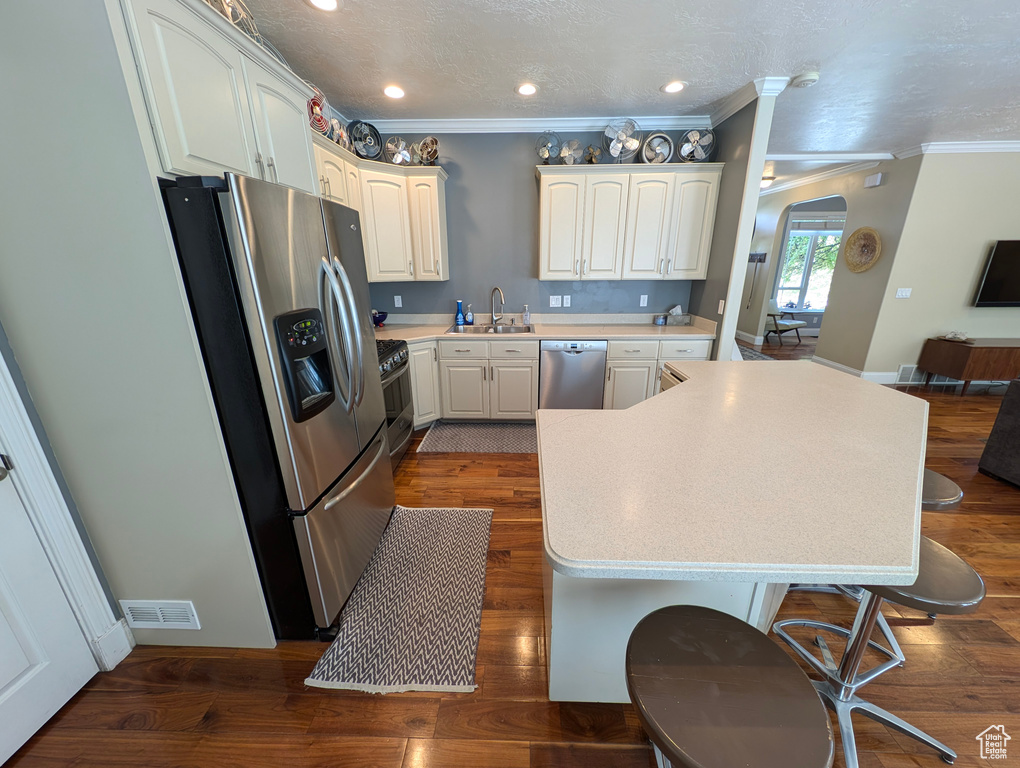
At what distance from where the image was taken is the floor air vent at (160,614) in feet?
4.93

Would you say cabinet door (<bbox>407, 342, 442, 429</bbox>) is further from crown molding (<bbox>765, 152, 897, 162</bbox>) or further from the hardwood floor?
crown molding (<bbox>765, 152, 897, 162</bbox>)

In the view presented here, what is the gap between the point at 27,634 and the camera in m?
1.24

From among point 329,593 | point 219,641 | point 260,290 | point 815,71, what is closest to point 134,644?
point 219,641

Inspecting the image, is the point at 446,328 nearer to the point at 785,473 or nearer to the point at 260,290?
the point at 260,290

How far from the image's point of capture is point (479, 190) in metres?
3.54

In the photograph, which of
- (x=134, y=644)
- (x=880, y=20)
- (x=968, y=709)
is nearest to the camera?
(x=968, y=709)

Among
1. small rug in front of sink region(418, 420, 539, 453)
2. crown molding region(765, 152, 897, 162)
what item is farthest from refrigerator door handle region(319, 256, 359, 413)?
crown molding region(765, 152, 897, 162)

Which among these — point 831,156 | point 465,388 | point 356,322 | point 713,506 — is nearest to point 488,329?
point 465,388

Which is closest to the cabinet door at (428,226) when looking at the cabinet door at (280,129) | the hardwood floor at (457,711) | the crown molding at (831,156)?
the cabinet door at (280,129)

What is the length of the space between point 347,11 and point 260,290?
1607 millimetres

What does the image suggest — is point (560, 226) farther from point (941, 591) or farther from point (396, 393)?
point (941, 591)

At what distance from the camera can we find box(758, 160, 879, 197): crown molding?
469 centimetres

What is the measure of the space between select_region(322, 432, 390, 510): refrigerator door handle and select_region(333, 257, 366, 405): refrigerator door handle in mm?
355

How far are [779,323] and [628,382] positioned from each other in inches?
228
